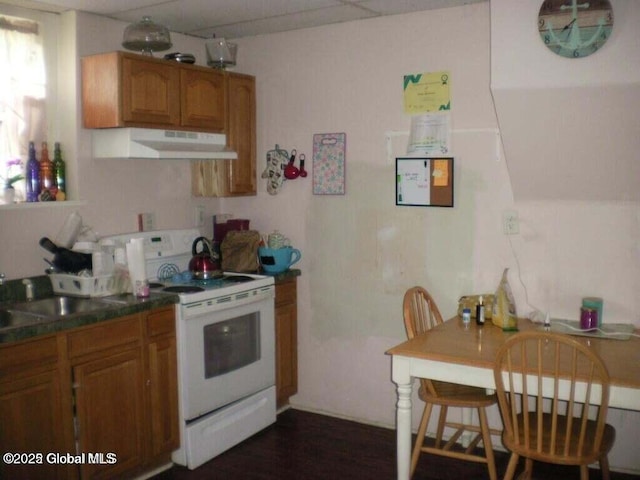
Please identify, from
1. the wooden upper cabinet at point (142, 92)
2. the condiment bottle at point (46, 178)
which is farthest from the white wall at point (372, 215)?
the wooden upper cabinet at point (142, 92)

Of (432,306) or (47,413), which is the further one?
(432,306)

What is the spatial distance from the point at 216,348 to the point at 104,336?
71 centimetres

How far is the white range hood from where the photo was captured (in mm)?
3377

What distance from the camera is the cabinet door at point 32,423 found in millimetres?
2527

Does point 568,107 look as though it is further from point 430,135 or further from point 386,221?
point 386,221

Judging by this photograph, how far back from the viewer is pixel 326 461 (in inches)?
134

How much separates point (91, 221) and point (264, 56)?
153 centimetres

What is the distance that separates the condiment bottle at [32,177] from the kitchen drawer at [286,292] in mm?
1450

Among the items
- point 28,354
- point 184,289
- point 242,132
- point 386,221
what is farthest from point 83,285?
point 386,221

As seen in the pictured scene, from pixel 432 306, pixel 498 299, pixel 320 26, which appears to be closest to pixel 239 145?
pixel 320 26

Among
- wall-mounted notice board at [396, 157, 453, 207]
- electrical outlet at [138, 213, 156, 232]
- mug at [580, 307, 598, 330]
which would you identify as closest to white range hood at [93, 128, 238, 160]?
electrical outlet at [138, 213, 156, 232]

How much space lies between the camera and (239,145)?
13.3ft

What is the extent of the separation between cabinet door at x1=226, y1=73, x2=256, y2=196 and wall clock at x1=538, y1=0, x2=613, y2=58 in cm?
192

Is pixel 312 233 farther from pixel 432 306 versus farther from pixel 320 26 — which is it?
pixel 320 26
